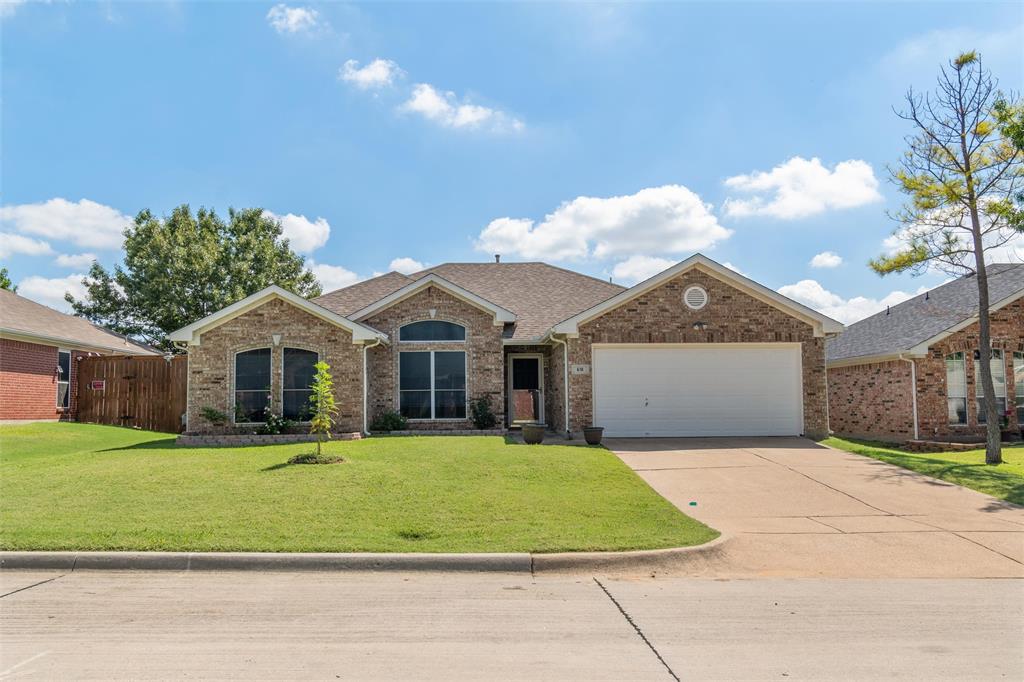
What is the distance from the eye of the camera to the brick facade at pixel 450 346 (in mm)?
18516

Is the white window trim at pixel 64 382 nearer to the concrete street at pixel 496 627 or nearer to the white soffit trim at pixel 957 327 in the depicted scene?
the concrete street at pixel 496 627

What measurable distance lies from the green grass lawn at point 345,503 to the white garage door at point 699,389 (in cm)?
396

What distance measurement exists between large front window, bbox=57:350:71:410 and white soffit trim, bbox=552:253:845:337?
51.1ft

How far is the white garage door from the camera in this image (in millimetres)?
17828

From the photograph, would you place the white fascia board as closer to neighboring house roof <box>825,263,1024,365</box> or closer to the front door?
the front door

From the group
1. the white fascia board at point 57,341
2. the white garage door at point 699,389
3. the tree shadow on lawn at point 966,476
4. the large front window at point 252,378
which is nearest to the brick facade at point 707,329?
the white garage door at point 699,389

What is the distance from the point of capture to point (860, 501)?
10789mm

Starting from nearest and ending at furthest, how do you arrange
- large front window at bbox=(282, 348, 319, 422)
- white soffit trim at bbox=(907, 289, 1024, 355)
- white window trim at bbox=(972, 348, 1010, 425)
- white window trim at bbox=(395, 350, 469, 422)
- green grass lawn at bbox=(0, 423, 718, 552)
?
green grass lawn at bbox=(0, 423, 718, 552), large front window at bbox=(282, 348, 319, 422), white window trim at bbox=(395, 350, 469, 422), white soffit trim at bbox=(907, 289, 1024, 355), white window trim at bbox=(972, 348, 1010, 425)

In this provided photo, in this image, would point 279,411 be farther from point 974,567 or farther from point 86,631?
point 974,567

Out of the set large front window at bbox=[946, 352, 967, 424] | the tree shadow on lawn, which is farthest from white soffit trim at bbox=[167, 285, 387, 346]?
large front window at bbox=[946, 352, 967, 424]

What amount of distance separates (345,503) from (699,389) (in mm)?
11065

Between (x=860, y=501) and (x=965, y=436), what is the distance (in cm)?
1066

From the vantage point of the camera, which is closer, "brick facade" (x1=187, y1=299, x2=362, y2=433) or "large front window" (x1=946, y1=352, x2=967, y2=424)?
"brick facade" (x1=187, y1=299, x2=362, y2=433)

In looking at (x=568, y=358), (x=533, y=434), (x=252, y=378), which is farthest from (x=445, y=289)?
(x=252, y=378)
